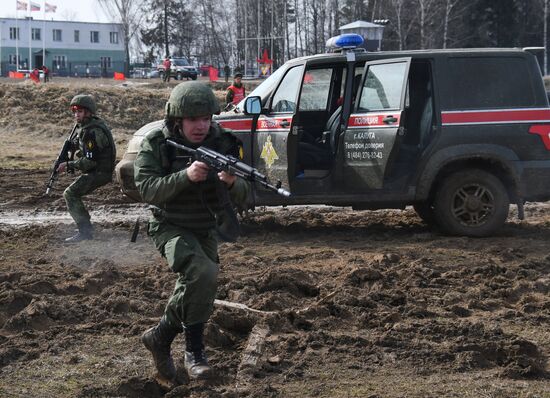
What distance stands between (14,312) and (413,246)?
14.5 feet

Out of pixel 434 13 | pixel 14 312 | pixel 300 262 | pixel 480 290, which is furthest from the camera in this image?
pixel 434 13

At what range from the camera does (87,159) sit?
10234 millimetres

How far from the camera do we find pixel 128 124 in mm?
27156

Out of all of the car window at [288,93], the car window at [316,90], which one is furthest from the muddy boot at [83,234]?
the car window at [316,90]

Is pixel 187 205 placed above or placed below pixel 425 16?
below

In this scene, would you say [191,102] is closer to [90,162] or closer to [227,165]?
[227,165]

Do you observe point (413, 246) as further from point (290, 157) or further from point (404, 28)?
point (404, 28)

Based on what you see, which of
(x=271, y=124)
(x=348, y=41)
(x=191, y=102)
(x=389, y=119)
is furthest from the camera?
(x=348, y=41)

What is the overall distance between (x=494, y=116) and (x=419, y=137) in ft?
2.78

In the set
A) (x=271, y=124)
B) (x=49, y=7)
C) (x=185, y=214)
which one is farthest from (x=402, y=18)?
(x=185, y=214)

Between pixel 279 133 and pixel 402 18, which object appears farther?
pixel 402 18

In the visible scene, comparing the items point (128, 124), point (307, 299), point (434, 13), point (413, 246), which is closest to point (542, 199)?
point (413, 246)

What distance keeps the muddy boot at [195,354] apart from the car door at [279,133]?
4674 millimetres

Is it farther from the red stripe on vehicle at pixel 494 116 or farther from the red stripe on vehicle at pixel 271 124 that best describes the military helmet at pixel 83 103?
the red stripe on vehicle at pixel 494 116
